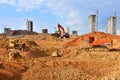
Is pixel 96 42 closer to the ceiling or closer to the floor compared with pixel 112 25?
closer to the floor

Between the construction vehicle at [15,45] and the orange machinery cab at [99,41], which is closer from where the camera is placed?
the orange machinery cab at [99,41]

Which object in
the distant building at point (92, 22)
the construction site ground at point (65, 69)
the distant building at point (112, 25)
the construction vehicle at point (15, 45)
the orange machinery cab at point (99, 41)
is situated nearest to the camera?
the construction site ground at point (65, 69)

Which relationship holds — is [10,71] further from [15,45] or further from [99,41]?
[15,45]

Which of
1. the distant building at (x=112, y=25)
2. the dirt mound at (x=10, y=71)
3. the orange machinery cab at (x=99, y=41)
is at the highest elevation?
the distant building at (x=112, y=25)

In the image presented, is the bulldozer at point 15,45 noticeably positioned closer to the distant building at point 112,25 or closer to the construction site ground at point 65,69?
the construction site ground at point 65,69

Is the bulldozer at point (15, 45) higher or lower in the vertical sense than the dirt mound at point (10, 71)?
higher

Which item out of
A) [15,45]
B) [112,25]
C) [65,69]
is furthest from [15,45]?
[112,25]

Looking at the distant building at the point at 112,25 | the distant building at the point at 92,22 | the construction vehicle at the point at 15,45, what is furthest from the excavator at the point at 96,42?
the distant building at the point at 112,25

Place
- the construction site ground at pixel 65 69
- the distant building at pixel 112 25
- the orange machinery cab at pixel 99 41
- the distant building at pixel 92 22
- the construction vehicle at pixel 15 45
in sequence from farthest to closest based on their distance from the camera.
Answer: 1. the distant building at pixel 92 22
2. the distant building at pixel 112 25
3. the construction vehicle at pixel 15 45
4. the orange machinery cab at pixel 99 41
5. the construction site ground at pixel 65 69

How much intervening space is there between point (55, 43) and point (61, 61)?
21289 mm

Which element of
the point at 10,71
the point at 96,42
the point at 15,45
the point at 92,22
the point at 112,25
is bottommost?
the point at 10,71

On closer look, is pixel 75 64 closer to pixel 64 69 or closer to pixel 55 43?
pixel 64 69

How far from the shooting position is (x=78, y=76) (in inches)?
563

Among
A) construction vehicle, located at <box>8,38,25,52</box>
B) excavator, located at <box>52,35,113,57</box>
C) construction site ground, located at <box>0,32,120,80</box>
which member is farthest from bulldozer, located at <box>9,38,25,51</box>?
construction site ground, located at <box>0,32,120,80</box>
